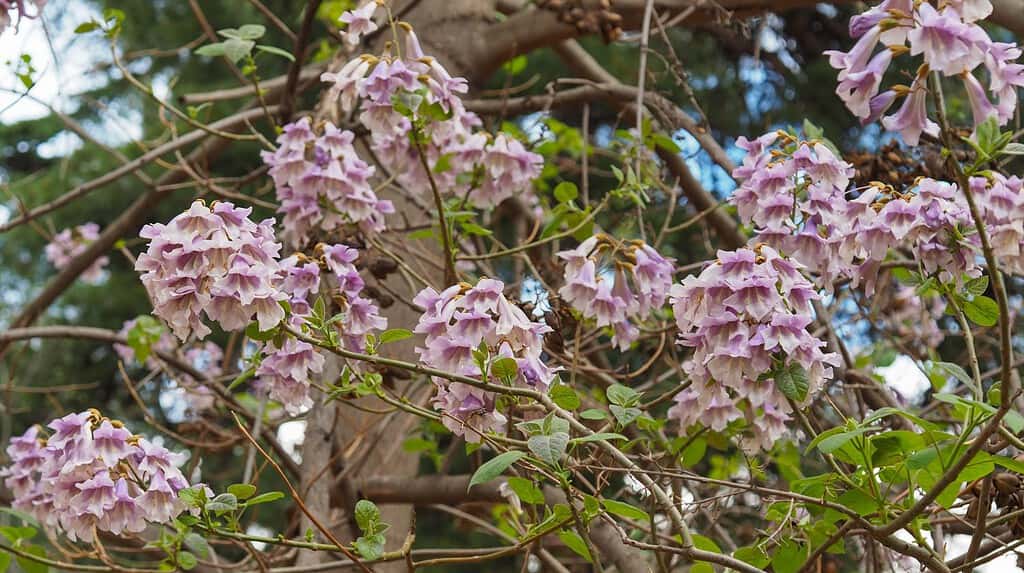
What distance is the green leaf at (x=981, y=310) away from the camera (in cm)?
151

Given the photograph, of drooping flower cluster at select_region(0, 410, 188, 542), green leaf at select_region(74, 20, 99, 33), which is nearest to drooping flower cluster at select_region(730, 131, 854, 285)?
drooping flower cluster at select_region(0, 410, 188, 542)

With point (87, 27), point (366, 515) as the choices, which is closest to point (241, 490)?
point (366, 515)

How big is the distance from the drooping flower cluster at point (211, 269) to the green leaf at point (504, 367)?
0.92 ft

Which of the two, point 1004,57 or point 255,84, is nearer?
point 1004,57

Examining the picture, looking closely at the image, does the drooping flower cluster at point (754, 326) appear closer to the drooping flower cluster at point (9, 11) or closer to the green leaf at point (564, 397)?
the green leaf at point (564, 397)

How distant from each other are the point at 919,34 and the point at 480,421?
0.73 metres

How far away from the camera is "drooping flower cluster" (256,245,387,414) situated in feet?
5.48

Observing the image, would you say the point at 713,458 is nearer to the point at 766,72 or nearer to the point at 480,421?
the point at 480,421

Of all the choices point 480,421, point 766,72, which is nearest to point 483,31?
point 480,421

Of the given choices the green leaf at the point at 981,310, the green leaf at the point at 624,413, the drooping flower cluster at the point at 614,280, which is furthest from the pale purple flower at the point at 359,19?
the green leaf at the point at 981,310

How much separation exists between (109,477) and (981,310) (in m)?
1.26

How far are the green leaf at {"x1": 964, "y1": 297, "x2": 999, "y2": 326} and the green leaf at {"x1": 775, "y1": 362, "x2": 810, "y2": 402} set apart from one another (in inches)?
11.4

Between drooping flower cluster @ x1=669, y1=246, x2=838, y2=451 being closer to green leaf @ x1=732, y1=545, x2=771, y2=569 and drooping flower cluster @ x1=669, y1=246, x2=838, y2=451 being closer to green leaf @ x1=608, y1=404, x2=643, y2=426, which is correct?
green leaf @ x1=608, y1=404, x2=643, y2=426

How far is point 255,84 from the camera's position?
7.77 ft
